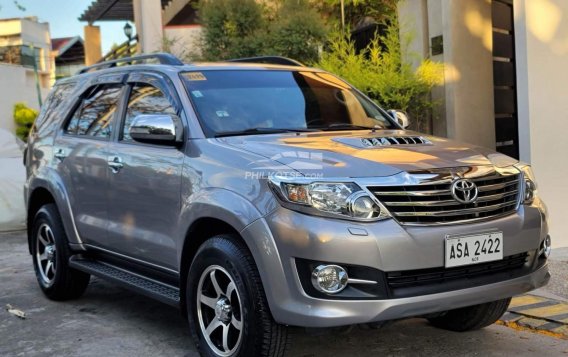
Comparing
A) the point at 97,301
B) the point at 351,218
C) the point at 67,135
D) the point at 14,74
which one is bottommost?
the point at 97,301

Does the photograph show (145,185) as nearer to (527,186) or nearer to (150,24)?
(527,186)

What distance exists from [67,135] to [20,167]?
5024 mm

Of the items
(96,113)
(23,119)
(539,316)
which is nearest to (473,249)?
(539,316)

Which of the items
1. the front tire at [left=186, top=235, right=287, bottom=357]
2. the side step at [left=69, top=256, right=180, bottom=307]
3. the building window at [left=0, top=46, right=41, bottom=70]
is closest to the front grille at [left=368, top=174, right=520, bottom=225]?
the front tire at [left=186, top=235, right=287, bottom=357]

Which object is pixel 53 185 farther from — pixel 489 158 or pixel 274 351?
pixel 489 158

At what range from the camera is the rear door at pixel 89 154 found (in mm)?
4812

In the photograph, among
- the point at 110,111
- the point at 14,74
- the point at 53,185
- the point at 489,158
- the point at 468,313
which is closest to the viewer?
the point at 489,158

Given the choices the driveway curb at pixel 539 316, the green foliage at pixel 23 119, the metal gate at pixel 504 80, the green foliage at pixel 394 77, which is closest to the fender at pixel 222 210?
the driveway curb at pixel 539 316

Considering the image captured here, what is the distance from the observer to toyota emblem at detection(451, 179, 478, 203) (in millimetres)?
3322

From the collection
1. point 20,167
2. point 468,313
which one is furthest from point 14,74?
point 468,313

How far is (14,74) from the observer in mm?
26094

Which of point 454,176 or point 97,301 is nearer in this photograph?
point 454,176

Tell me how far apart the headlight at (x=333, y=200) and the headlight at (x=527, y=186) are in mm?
1028

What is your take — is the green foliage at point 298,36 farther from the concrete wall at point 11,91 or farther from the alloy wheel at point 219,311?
the concrete wall at point 11,91
